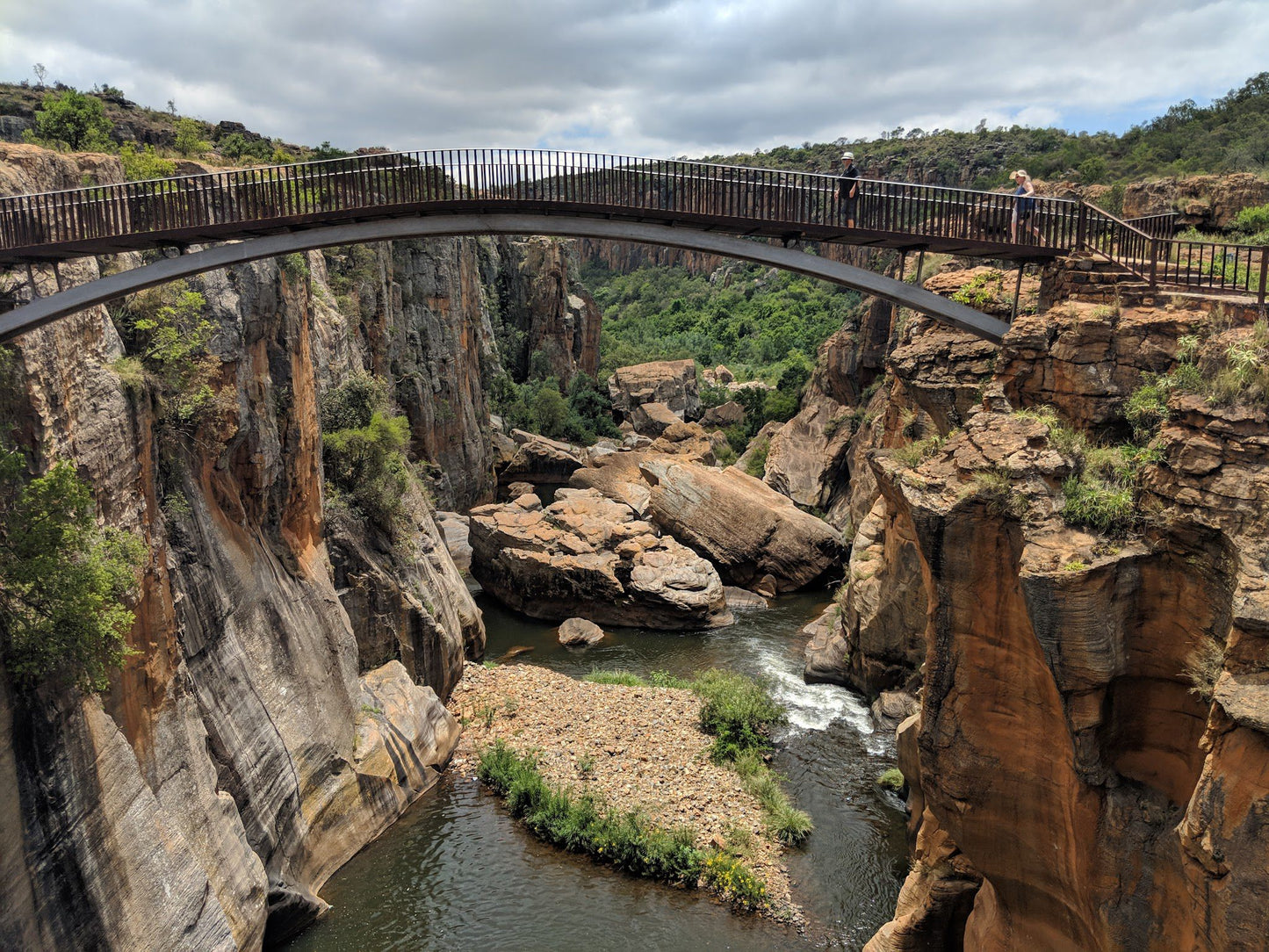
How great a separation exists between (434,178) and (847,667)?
16264 millimetres

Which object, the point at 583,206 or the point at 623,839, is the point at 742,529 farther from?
the point at 583,206

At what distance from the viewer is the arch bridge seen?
42.5 feet

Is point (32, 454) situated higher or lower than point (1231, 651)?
higher

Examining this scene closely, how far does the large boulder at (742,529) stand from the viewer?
32.9 m

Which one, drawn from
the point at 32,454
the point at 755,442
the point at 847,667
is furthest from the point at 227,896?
the point at 755,442

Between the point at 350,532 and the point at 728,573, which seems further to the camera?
the point at 728,573

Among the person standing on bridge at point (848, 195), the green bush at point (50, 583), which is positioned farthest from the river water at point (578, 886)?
the person standing on bridge at point (848, 195)

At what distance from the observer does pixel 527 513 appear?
111ft

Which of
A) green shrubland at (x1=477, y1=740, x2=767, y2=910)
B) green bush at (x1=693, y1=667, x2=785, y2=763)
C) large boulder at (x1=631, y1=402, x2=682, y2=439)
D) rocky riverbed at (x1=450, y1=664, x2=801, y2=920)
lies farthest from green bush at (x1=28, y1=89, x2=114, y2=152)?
large boulder at (x1=631, y1=402, x2=682, y2=439)

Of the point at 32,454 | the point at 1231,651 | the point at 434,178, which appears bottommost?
the point at 1231,651

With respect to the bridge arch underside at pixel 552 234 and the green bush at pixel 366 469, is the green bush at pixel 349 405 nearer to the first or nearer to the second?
the green bush at pixel 366 469

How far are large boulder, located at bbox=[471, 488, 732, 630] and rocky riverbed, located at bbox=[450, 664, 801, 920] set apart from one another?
5469 mm

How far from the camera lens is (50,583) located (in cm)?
1027

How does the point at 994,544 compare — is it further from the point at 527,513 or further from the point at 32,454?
the point at 527,513
